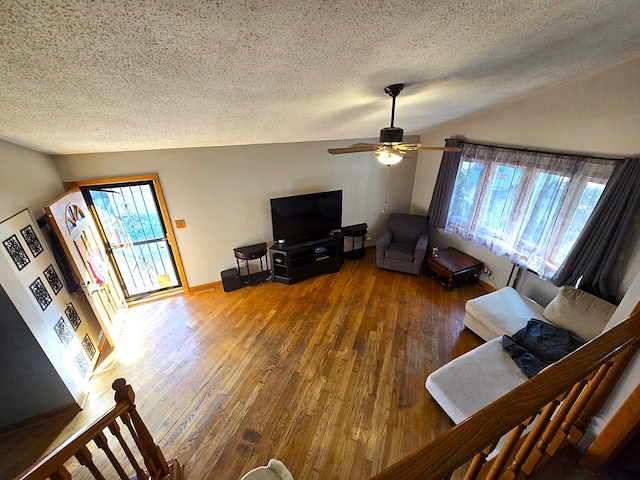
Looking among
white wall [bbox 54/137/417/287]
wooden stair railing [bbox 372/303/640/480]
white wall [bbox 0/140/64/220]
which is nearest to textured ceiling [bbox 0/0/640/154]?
white wall [bbox 0/140/64/220]

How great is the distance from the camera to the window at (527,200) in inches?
107

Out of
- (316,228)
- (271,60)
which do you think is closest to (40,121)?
(271,60)

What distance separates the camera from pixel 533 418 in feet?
3.05

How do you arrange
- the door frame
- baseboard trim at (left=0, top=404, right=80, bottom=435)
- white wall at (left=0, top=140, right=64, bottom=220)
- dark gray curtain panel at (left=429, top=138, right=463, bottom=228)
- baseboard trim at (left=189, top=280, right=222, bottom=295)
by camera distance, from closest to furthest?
1. white wall at (left=0, top=140, right=64, bottom=220)
2. baseboard trim at (left=0, top=404, right=80, bottom=435)
3. the door frame
4. dark gray curtain panel at (left=429, top=138, right=463, bottom=228)
5. baseboard trim at (left=189, top=280, right=222, bottom=295)

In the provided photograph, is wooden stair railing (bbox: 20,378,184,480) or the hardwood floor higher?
wooden stair railing (bbox: 20,378,184,480)

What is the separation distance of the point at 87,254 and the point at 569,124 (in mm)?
5394

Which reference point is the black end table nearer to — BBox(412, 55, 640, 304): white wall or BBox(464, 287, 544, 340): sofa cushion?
BBox(464, 287, 544, 340): sofa cushion

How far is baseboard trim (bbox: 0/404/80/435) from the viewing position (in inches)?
90.6

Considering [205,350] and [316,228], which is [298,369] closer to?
[205,350]

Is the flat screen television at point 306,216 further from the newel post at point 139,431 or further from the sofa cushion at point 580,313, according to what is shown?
the sofa cushion at point 580,313

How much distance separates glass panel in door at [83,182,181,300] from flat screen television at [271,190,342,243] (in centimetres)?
161

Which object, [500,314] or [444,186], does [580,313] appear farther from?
[444,186]

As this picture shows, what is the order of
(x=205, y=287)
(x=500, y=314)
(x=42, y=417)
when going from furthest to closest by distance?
(x=205, y=287) → (x=500, y=314) → (x=42, y=417)

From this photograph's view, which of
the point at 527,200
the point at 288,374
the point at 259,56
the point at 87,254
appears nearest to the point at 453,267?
the point at 527,200
